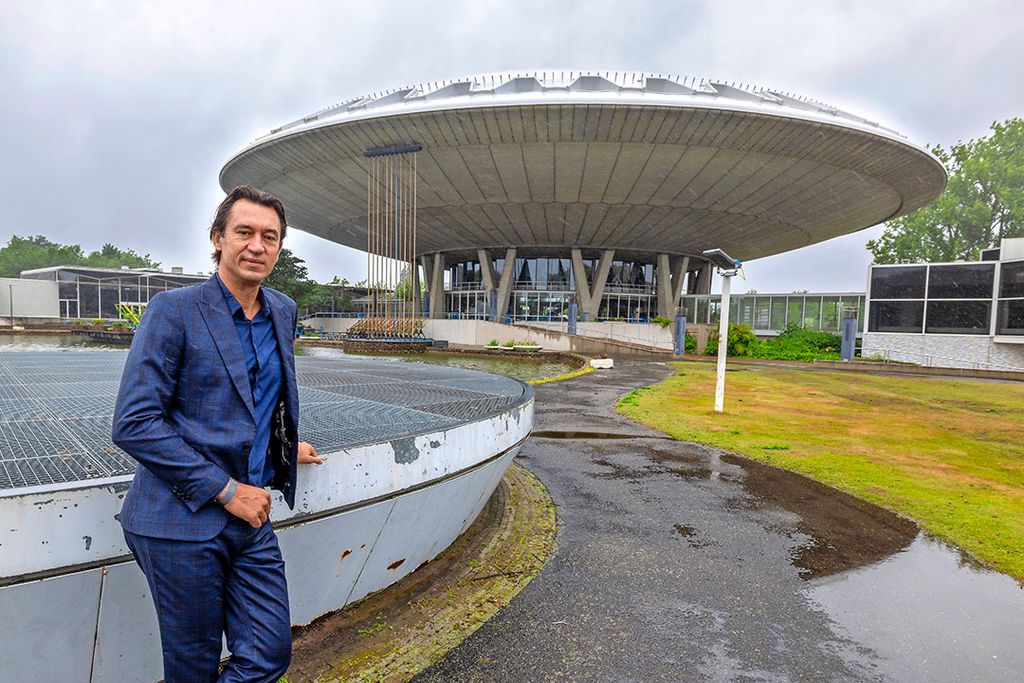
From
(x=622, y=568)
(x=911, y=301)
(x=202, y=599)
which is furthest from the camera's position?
(x=911, y=301)

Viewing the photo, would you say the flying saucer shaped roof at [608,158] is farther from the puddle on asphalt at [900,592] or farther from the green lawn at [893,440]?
the puddle on asphalt at [900,592]

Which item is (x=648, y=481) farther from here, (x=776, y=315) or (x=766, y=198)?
(x=776, y=315)

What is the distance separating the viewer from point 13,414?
3.61 metres

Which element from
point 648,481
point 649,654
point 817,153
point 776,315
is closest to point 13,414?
point 649,654

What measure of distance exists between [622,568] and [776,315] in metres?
41.1

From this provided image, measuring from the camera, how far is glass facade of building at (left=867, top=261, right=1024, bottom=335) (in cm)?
2608

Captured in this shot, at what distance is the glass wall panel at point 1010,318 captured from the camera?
25.7 meters

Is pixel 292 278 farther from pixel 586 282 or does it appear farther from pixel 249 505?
pixel 249 505

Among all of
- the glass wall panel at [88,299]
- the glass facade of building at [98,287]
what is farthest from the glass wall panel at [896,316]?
the glass wall panel at [88,299]

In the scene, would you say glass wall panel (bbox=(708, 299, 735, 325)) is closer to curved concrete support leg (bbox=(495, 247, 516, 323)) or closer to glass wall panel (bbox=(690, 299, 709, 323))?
glass wall panel (bbox=(690, 299, 709, 323))

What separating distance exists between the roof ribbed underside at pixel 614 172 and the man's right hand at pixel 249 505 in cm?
2380

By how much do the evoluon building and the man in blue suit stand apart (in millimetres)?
23294

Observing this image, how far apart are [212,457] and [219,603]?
1.50 feet

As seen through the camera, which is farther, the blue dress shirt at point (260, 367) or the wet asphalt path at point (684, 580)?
the wet asphalt path at point (684, 580)
